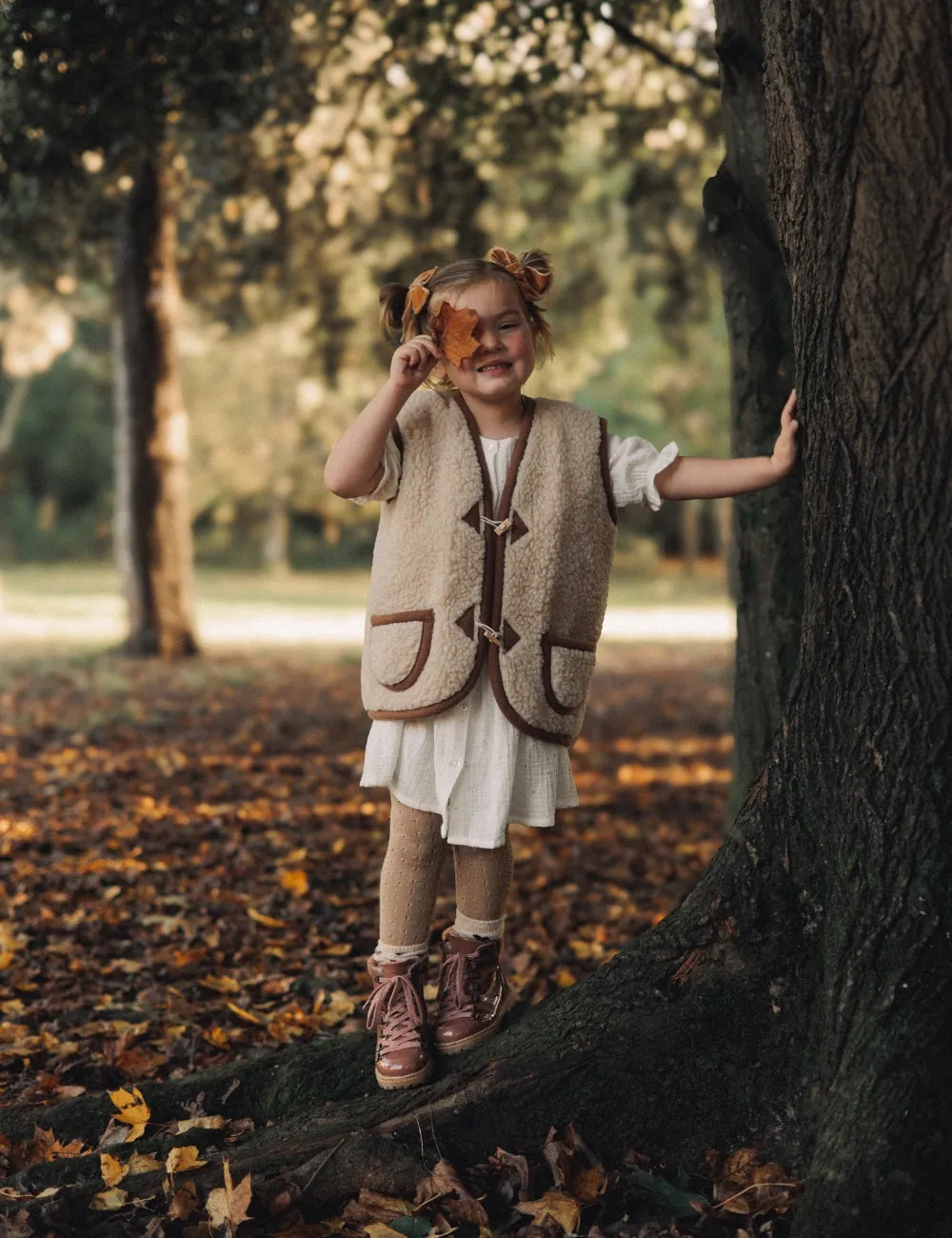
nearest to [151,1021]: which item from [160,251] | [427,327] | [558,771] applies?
[558,771]

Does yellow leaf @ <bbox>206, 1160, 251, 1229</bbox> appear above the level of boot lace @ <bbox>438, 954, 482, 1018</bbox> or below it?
below

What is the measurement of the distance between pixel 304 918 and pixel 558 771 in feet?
6.79

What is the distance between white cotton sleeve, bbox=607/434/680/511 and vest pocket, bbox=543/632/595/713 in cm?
36

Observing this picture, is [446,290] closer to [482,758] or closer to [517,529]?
[517,529]

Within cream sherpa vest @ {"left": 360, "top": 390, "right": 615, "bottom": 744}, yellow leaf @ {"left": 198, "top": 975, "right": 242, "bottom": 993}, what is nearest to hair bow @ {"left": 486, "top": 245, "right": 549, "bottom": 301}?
cream sherpa vest @ {"left": 360, "top": 390, "right": 615, "bottom": 744}

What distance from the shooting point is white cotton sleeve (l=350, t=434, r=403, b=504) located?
9.09 feet

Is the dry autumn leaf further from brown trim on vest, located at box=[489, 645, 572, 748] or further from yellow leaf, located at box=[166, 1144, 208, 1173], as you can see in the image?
yellow leaf, located at box=[166, 1144, 208, 1173]

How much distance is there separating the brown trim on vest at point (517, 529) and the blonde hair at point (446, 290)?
0.38 metres

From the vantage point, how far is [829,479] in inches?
90.2

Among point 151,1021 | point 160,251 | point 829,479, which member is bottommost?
point 151,1021

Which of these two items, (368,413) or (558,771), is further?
(558,771)

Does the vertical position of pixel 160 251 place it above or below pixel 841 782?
above

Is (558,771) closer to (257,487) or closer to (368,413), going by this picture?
(368,413)

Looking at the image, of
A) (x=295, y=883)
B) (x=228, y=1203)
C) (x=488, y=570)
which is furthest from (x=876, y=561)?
(x=295, y=883)
